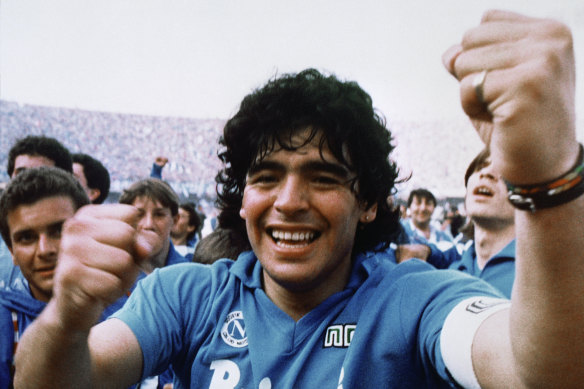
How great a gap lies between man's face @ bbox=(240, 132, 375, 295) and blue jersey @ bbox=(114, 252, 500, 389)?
12 cm

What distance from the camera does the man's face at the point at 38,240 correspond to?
2143 millimetres

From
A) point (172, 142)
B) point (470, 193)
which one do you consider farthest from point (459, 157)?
point (470, 193)

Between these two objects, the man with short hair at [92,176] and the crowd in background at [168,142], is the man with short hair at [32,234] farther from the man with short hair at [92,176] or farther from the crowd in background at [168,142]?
the crowd in background at [168,142]

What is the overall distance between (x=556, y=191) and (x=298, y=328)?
983 mm

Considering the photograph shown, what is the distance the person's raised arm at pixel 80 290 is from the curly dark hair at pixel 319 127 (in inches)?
29.6

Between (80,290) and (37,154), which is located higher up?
(37,154)

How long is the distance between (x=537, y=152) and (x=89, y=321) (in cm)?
97

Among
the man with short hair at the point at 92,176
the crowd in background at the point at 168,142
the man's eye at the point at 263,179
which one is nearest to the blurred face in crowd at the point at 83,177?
the man with short hair at the point at 92,176

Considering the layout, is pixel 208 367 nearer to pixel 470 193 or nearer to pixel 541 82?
pixel 541 82

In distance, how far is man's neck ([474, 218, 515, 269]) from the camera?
8.64 ft

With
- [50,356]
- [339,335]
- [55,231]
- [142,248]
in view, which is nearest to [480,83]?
[142,248]

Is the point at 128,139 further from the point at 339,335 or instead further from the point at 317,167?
the point at 339,335

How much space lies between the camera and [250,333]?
1488mm

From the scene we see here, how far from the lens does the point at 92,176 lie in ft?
15.8
